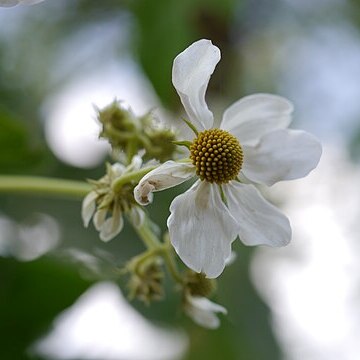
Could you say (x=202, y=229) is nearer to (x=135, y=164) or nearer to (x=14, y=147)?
(x=135, y=164)

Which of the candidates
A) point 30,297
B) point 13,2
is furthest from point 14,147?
point 13,2

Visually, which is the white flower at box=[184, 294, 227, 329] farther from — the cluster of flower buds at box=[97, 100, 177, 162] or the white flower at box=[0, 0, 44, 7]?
the white flower at box=[0, 0, 44, 7]

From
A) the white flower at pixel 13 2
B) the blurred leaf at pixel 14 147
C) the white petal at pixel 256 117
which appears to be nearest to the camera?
the white flower at pixel 13 2

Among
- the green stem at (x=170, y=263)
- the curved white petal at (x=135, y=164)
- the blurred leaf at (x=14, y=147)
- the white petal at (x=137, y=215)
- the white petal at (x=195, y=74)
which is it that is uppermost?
the white petal at (x=195, y=74)

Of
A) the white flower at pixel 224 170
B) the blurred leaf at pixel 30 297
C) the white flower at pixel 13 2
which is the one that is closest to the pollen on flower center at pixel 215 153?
the white flower at pixel 224 170

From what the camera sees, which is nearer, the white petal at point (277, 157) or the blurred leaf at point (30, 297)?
the white petal at point (277, 157)

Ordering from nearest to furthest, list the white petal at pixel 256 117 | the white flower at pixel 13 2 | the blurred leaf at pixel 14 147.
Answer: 1. the white flower at pixel 13 2
2. the white petal at pixel 256 117
3. the blurred leaf at pixel 14 147

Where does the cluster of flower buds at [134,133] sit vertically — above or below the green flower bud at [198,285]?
above

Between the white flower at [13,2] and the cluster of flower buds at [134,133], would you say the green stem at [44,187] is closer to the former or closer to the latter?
the cluster of flower buds at [134,133]
